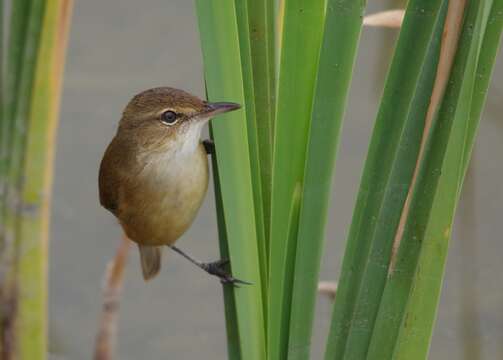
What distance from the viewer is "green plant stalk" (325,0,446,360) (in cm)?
165

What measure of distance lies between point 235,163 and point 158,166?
973 mm

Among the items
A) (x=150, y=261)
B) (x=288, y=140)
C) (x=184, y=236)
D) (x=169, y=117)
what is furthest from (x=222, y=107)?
(x=184, y=236)

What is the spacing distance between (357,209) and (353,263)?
3.9 inches

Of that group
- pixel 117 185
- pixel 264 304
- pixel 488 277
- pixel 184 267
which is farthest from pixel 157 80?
pixel 264 304

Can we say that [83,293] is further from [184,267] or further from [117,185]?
[117,185]

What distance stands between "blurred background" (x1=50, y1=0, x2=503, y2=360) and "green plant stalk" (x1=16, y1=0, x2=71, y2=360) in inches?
58.2

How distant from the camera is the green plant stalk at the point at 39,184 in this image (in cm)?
279

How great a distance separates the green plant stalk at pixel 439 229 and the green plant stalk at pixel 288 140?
0.23 m

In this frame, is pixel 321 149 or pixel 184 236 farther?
pixel 184 236

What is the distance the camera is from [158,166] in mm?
2846

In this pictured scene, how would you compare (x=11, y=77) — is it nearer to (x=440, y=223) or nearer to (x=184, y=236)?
(x=440, y=223)

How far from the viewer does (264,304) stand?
2.00 m

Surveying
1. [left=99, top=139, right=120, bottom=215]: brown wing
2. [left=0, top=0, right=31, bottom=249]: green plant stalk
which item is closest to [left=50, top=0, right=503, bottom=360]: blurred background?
[left=99, top=139, right=120, bottom=215]: brown wing

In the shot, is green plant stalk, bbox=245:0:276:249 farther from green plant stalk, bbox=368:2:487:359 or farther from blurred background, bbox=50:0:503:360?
blurred background, bbox=50:0:503:360
